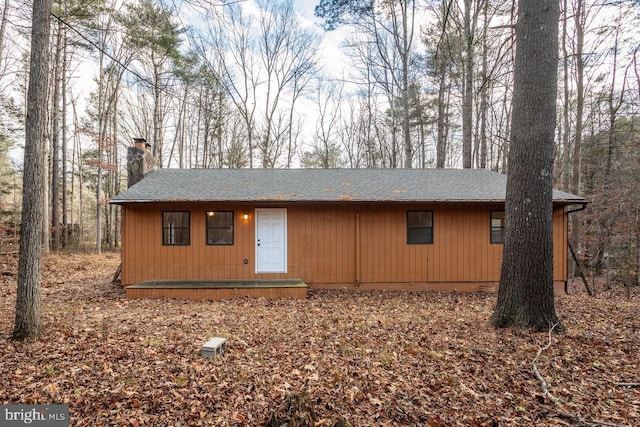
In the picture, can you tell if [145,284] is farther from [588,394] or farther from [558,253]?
[558,253]

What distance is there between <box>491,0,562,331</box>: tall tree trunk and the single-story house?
4033mm

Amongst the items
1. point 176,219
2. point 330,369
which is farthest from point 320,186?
point 330,369

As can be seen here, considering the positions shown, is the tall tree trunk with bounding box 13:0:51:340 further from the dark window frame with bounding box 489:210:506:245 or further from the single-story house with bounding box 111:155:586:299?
the dark window frame with bounding box 489:210:506:245

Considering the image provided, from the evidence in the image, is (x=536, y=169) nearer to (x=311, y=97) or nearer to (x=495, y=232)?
(x=495, y=232)

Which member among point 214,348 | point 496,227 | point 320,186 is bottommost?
point 214,348

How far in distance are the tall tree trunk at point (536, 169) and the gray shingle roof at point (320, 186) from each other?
3.85 meters

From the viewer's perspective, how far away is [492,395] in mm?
3014

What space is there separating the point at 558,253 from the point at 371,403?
27.4 ft

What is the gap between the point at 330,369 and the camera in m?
3.56

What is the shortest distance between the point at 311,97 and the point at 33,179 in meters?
19.1

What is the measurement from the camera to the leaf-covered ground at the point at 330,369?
9.16 ft

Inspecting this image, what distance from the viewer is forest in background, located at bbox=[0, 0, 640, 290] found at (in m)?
10.4

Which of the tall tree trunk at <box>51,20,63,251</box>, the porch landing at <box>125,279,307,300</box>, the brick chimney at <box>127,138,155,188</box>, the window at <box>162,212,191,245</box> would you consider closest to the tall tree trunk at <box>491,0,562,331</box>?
the porch landing at <box>125,279,307,300</box>

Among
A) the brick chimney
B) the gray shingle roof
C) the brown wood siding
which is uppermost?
the brick chimney
